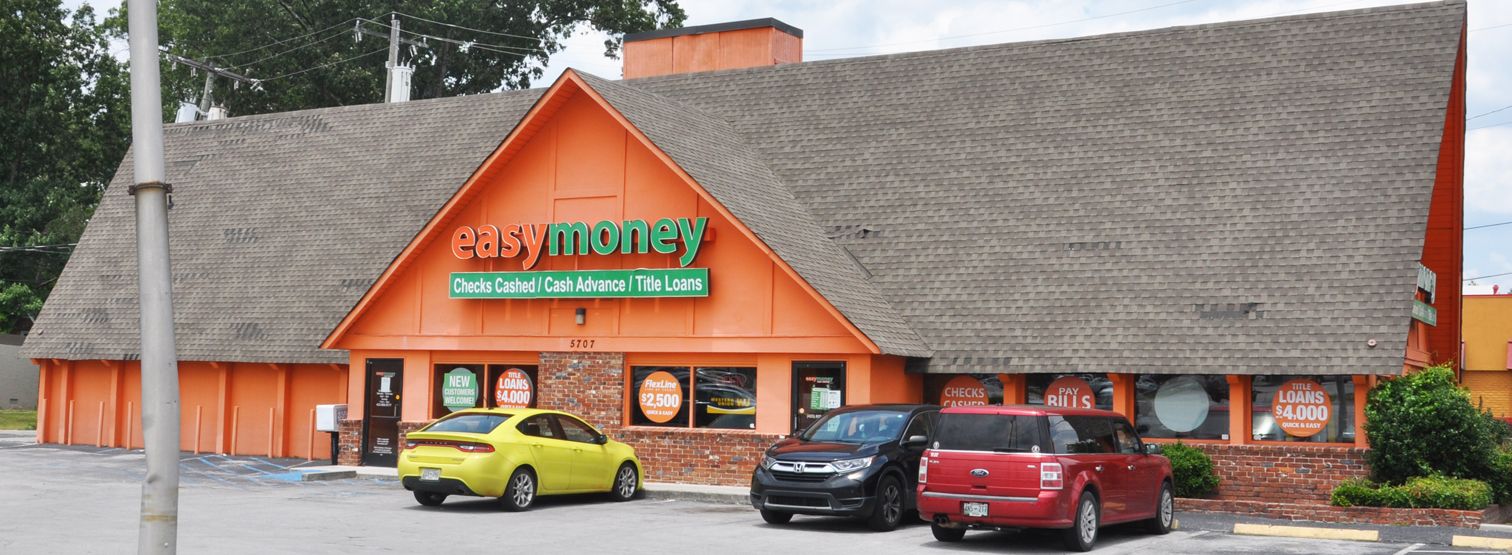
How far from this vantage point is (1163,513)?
53.8 feet

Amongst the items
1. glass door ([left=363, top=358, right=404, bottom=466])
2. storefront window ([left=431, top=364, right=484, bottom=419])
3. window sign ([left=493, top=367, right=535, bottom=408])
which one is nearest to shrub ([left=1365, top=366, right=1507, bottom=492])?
window sign ([left=493, top=367, right=535, bottom=408])

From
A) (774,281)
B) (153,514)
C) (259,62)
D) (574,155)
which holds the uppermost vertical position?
(259,62)

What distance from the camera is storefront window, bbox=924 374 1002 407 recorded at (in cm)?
2192

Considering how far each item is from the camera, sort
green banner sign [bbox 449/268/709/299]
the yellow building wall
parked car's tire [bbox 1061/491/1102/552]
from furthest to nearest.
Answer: the yellow building wall < green banner sign [bbox 449/268/709/299] < parked car's tire [bbox 1061/491/1102/552]

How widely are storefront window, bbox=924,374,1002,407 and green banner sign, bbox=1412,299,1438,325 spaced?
6381 millimetres

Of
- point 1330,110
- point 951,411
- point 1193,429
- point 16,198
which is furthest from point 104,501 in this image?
point 16,198

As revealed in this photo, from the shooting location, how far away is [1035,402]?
21578 millimetres

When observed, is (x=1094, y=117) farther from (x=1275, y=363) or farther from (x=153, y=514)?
(x=153, y=514)

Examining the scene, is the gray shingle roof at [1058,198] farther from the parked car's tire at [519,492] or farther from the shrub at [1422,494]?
the parked car's tire at [519,492]

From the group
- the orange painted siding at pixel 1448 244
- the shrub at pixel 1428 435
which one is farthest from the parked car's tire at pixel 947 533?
the orange painted siding at pixel 1448 244

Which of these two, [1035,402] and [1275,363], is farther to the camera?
[1035,402]

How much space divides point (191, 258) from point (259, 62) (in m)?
23.1

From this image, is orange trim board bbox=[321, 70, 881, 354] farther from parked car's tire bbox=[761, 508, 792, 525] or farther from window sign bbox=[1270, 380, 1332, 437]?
window sign bbox=[1270, 380, 1332, 437]

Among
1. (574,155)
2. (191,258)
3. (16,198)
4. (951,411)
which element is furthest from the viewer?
(16,198)
